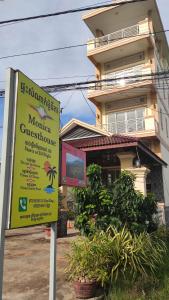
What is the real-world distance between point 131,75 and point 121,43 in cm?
224

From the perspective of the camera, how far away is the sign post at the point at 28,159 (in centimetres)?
309

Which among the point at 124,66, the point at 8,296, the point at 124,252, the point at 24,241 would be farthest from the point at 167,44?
the point at 8,296

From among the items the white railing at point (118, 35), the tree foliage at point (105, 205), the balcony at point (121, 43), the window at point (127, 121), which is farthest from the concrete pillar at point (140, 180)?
the white railing at point (118, 35)

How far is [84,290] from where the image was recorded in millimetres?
5109

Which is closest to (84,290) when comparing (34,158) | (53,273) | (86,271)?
(86,271)

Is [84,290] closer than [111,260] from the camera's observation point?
Yes

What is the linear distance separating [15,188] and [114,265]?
3.40 meters

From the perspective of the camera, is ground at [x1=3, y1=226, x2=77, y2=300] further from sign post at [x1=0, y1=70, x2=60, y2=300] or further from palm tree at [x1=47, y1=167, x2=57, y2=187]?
palm tree at [x1=47, y1=167, x2=57, y2=187]

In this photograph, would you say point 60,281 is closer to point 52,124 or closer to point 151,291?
point 151,291

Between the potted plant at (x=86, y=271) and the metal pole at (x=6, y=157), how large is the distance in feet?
8.21

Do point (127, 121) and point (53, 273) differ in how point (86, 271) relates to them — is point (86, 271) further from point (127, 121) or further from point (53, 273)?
point (127, 121)

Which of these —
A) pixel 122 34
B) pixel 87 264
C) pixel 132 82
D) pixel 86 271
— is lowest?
pixel 86 271

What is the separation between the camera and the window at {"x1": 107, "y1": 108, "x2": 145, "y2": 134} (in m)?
18.9

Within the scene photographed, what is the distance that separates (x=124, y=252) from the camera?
229 inches
